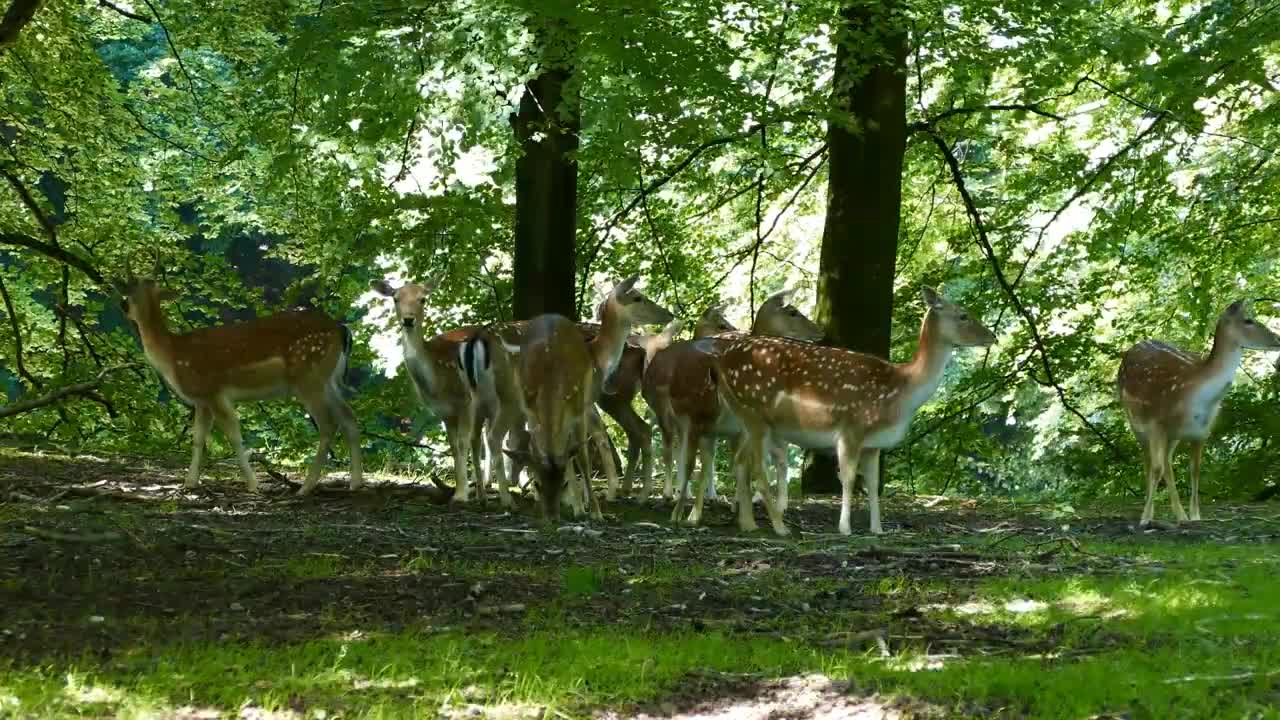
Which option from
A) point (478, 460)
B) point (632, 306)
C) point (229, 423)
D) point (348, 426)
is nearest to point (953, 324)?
point (632, 306)

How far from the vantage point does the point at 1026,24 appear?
12.5 metres

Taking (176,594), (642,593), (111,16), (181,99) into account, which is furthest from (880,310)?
(111,16)

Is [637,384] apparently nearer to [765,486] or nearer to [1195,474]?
[765,486]

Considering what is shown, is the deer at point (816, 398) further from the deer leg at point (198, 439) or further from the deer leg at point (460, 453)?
the deer leg at point (198, 439)

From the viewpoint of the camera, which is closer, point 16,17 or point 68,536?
point 68,536

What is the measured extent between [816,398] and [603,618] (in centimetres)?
404

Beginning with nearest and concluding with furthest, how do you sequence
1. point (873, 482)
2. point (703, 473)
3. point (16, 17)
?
1. point (16, 17)
2. point (873, 482)
3. point (703, 473)

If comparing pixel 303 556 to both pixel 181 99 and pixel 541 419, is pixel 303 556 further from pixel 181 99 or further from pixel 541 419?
pixel 181 99

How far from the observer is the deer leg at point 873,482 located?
31.9 feet

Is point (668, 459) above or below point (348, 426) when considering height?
below

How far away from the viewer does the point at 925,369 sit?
33.1 ft

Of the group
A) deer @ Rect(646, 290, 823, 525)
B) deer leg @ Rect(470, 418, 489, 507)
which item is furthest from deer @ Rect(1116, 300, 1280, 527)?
deer leg @ Rect(470, 418, 489, 507)

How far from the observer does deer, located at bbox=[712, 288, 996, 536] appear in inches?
391

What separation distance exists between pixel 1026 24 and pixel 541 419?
549cm
